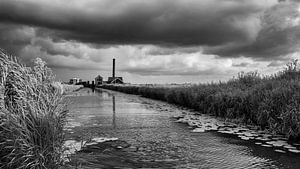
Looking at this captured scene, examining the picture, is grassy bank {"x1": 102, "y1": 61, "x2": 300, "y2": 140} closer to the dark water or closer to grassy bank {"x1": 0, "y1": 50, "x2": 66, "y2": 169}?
the dark water

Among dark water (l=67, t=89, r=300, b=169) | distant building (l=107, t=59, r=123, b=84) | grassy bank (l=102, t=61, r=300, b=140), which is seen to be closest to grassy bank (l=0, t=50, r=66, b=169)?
dark water (l=67, t=89, r=300, b=169)

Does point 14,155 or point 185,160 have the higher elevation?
point 14,155

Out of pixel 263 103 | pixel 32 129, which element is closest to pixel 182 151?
pixel 32 129

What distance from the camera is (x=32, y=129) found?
452 centimetres

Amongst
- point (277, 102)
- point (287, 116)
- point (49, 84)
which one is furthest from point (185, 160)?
point (277, 102)

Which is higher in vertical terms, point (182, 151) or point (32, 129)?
point (32, 129)

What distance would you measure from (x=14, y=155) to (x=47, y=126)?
0.73 m

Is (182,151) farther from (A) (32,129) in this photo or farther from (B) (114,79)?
(B) (114,79)

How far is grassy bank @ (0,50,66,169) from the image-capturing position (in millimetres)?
4402

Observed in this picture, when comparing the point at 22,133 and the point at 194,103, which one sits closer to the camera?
the point at 22,133

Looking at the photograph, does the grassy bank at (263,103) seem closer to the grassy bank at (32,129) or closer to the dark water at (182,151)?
the dark water at (182,151)

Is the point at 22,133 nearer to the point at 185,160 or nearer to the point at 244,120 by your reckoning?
the point at 185,160

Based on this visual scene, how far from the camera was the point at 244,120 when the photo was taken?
10805 millimetres

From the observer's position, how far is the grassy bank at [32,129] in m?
4.40
